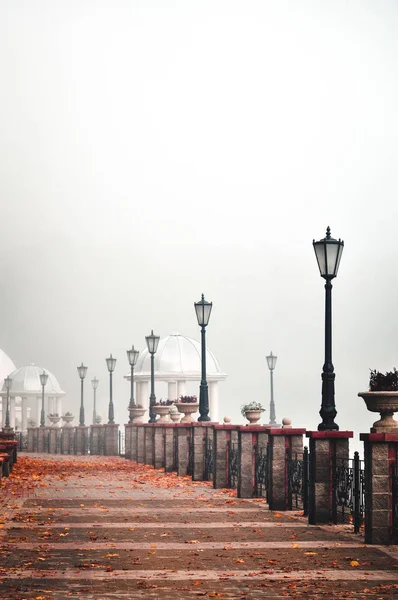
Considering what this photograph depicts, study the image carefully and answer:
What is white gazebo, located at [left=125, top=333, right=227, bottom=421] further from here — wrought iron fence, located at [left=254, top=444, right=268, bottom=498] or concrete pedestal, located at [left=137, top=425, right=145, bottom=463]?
wrought iron fence, located at [left=254, top=444, right=268, bottom=498]

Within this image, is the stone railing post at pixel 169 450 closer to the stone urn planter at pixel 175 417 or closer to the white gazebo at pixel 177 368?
the stone urn planter at pixel 175 417

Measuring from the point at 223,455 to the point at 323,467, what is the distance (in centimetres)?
961

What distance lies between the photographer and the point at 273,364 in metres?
59.7

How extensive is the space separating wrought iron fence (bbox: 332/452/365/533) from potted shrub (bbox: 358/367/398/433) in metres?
0.76

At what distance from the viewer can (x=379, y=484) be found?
1628 centimetres

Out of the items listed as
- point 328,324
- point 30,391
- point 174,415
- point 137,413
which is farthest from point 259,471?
point 30,391

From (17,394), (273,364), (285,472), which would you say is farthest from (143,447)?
(17,394)

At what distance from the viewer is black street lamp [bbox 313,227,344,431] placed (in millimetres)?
19609

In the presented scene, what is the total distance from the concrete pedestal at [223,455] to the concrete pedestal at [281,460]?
19.7ft

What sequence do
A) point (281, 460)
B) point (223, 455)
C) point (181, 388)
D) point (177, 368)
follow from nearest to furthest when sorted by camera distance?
1. point (281, 460)
2. point (223, 455)
3. point (181, 388)
4. point (177, 368)

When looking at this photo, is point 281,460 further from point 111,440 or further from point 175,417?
point 111,440

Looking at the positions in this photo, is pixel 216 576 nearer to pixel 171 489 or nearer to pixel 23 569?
pixel 23 569

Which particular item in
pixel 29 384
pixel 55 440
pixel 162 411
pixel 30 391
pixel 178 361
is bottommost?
pixel 55 440

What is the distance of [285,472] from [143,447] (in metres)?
24.4
